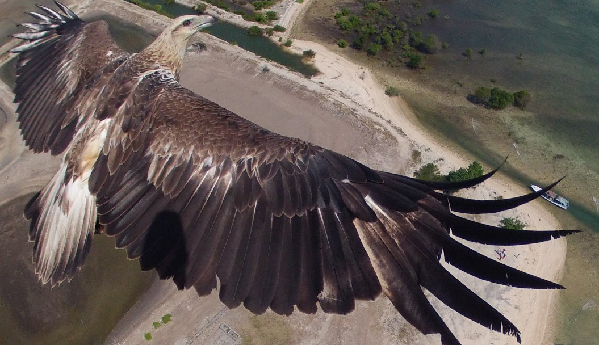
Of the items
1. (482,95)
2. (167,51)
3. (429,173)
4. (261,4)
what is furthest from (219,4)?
(167,51)

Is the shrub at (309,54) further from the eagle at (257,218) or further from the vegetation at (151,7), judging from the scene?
the eagle at (257,218)

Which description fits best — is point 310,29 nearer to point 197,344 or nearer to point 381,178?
point 197,344

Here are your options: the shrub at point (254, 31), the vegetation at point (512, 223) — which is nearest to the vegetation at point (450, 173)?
the vegetation at point (512, 223)

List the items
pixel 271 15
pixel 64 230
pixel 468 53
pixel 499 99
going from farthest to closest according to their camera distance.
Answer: pixel 271 15 < pixel 468 53 < pixel 499 99 < pixel 64 230

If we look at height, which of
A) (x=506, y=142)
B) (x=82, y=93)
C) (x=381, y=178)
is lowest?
(x=506, y=142)

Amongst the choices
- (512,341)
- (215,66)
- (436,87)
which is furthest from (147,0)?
(512,341)

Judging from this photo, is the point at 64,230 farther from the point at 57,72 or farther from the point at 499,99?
the point at 499,99

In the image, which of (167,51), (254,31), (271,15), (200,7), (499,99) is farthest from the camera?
(271,15)
